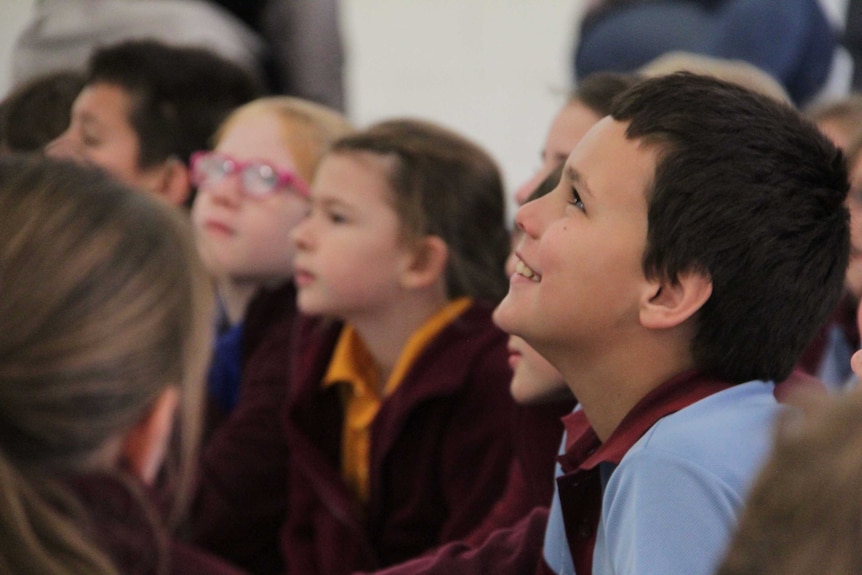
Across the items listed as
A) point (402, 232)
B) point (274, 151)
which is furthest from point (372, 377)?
point (274, 151)

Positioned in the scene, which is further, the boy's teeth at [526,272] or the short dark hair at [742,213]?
the boy's teeth at [526,272]

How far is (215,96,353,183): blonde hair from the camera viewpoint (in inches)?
93.9

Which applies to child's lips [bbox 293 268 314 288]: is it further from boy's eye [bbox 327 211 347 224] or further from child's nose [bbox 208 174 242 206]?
child's nose [bbox 208 174 242 206]

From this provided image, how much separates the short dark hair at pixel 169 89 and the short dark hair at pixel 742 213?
155cm

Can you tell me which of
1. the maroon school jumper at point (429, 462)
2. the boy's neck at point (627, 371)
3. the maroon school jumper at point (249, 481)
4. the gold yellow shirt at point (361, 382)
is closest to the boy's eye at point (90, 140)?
the maroon school jumper at point (249, 481)

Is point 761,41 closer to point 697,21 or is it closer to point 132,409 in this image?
point 697,21

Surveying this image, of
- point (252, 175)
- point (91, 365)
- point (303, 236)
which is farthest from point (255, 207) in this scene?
point (91, 365)

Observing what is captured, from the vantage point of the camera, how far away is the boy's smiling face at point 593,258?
1.25 m

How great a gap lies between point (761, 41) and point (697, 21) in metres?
0.21

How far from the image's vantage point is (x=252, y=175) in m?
2.34

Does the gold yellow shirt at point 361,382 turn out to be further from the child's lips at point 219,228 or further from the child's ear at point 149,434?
the child's ear at point 149,434

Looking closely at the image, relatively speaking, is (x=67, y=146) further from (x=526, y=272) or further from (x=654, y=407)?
(x=654, y=407)

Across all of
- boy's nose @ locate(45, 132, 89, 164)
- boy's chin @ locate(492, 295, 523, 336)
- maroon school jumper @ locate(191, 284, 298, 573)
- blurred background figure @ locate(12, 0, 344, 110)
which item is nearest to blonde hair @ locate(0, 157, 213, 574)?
boy's chin @ locate(492, 295, 523, 336)

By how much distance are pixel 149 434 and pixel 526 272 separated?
516 mm
